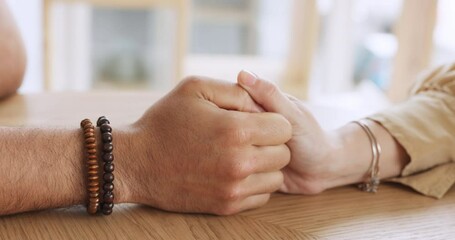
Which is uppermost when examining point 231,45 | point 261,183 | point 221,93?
point 221,93

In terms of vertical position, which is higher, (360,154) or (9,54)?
(9,54)

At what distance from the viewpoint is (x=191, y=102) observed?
740mm

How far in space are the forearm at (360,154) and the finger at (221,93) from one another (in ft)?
0.57

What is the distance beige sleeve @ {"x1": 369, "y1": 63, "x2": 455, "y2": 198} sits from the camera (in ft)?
2.92

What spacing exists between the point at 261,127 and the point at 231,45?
2889mm

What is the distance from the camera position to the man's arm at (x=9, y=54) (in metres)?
1.05

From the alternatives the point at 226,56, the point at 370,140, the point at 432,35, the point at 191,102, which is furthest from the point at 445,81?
the point at 226,56

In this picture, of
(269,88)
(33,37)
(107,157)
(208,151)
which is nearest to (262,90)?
(269,88)

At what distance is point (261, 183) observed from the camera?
75cm

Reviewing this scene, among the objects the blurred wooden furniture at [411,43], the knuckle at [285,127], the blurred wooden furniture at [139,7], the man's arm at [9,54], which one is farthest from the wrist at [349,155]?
the blurred wooden furniture at [139,7]

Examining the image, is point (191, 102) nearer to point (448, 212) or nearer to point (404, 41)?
point (448, 212)

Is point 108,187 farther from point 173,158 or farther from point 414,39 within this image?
point 414,39

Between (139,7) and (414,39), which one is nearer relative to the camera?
(414,39)

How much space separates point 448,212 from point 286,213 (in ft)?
0.76
